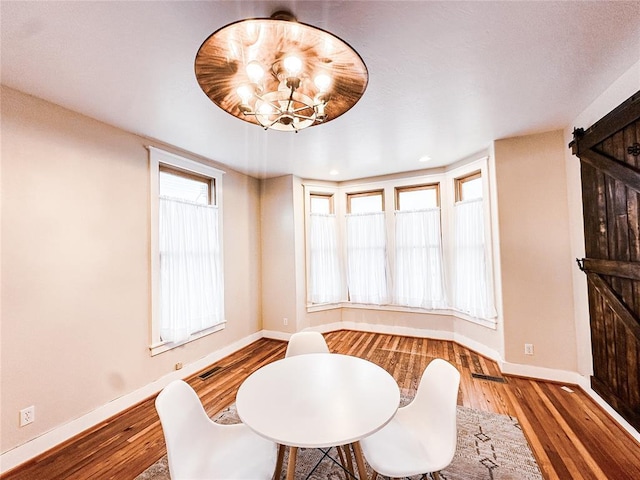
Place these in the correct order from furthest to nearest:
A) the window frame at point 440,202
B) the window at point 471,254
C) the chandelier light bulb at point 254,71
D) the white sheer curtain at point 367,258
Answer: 1. the white sheer curtain at point 367,258
2. the window at point 471,254
3. the window frame at point 440,202
4. the chandelier light bulb at point 254,71

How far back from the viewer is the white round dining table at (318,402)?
1.16 metres

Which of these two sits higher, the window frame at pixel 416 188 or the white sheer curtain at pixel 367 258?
the window frame at pixel 416 188

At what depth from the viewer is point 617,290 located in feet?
6.93

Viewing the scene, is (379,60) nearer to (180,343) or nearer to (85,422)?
(180,343)

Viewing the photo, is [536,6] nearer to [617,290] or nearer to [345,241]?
[617,290]

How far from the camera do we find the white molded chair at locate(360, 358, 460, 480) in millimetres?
1290

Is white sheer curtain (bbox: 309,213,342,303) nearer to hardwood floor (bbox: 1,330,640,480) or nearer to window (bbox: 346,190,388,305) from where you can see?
window (bbox: 346,190,388,305)

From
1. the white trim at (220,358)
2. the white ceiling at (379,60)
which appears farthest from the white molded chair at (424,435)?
the white ceiling at (379,60)

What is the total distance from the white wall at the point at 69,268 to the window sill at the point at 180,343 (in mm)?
Answer: 67

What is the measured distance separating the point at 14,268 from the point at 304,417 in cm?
231

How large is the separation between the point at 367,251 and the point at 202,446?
3.56 meters

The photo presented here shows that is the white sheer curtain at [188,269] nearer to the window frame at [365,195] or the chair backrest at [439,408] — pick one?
the window frame at [365,195]

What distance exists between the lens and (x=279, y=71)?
4.67ft

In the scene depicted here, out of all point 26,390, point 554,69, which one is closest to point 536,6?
point 554,69
